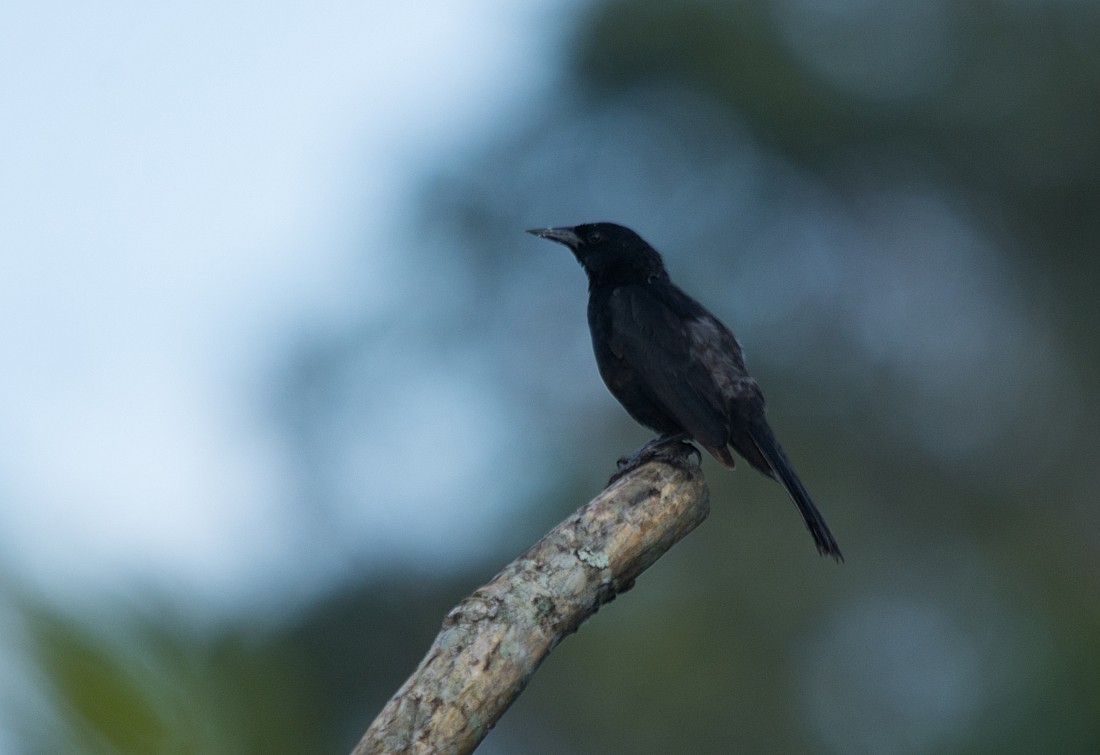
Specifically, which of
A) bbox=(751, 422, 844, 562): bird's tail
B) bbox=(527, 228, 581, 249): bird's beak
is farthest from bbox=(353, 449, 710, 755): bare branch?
bbox=(527, 228, 581, 249): bird's beak

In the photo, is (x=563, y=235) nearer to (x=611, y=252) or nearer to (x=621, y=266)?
(x=611, y=252)

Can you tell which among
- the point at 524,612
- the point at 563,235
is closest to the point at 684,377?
the point at 563,235

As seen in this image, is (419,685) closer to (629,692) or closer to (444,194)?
(629,692)

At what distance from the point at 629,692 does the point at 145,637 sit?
559 inches

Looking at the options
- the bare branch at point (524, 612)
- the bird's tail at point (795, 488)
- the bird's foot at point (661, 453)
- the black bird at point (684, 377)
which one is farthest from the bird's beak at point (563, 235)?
the bare branch at point (524, 612)

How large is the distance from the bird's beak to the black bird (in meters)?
→ 0.68

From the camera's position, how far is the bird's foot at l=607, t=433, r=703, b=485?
4484mm

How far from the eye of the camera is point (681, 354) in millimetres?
5742

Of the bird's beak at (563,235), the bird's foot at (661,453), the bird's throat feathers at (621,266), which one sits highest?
the bird's beak at (563,235)

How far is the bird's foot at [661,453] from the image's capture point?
4.48 meters

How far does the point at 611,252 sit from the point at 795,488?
192 centimetres

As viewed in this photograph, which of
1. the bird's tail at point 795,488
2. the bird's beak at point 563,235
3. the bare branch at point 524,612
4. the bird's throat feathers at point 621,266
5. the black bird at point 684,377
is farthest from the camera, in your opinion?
the bird's beak at point 563,235

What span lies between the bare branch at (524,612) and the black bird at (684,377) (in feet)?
4.57

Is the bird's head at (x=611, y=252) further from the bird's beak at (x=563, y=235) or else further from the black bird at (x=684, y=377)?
the black bird at (x=684, y=377)
